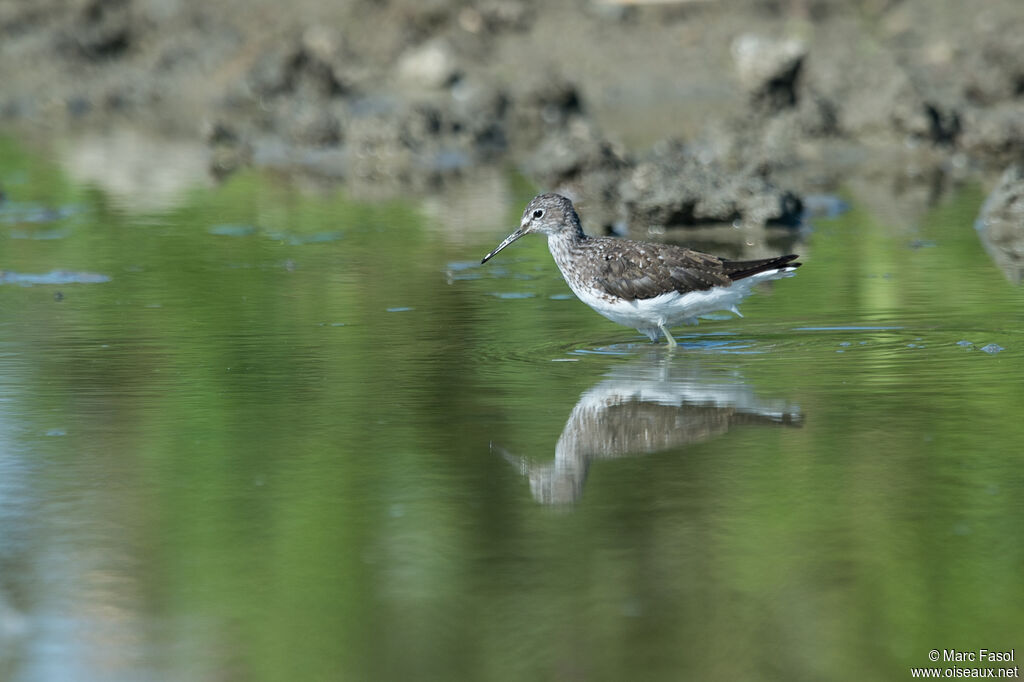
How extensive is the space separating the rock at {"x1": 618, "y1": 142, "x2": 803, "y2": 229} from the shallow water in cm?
286

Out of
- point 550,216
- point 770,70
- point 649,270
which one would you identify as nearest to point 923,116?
point 770,70

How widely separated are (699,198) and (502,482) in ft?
30.2

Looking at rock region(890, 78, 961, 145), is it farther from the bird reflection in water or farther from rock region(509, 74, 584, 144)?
the bird reflection in water

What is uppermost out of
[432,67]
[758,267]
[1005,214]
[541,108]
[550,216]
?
[432,67]

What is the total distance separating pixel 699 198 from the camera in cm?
1612

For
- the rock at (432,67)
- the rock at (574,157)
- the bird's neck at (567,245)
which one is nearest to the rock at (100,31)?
the rock at (432,67)

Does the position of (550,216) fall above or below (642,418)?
above

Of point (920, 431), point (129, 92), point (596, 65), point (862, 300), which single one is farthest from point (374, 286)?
point (129, 92)

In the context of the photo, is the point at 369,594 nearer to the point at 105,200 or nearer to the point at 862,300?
the point at 862,300

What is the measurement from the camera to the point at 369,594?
5898 mm

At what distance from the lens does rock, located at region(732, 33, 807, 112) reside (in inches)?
926

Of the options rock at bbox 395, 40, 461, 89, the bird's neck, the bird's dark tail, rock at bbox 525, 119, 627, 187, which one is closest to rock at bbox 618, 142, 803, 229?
rock at bbox 525, 119, 627, 187

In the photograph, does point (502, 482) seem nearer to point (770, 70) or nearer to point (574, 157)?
point (574, 157)

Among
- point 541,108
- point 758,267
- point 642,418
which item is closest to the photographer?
point 642,418
